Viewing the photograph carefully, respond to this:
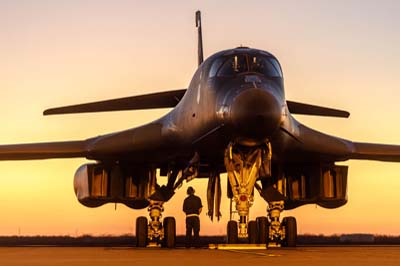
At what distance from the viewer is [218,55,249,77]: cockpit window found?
14.2 metres

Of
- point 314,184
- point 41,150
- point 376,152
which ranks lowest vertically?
point 314,184

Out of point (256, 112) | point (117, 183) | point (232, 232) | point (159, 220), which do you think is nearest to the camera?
point (256, 112)

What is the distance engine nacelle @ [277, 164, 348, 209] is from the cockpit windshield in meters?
3.84

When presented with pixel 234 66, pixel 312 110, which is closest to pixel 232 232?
pixel 234 66

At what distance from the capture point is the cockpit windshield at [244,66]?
14.2 m

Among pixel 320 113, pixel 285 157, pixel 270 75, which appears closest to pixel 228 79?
pixel 270 75

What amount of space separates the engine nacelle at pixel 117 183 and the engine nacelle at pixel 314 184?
3263 millimetres

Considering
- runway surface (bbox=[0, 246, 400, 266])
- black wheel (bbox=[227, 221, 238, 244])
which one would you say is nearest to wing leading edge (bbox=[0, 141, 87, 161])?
black wheel (bbox=[227, 221, 238, 244])

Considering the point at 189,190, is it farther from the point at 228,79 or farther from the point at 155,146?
the point at 228,79

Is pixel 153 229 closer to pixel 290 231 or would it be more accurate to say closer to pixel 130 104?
pixel 290 231

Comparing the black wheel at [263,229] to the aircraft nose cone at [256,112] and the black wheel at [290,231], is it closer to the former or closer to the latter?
the black wheel at [290,231]

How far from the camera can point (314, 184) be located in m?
17.6

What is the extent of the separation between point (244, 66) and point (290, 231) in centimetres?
433

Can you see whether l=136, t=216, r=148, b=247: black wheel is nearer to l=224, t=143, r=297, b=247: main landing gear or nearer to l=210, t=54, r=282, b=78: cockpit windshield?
l=224, t=143, r=297, b=247: main landing gear
